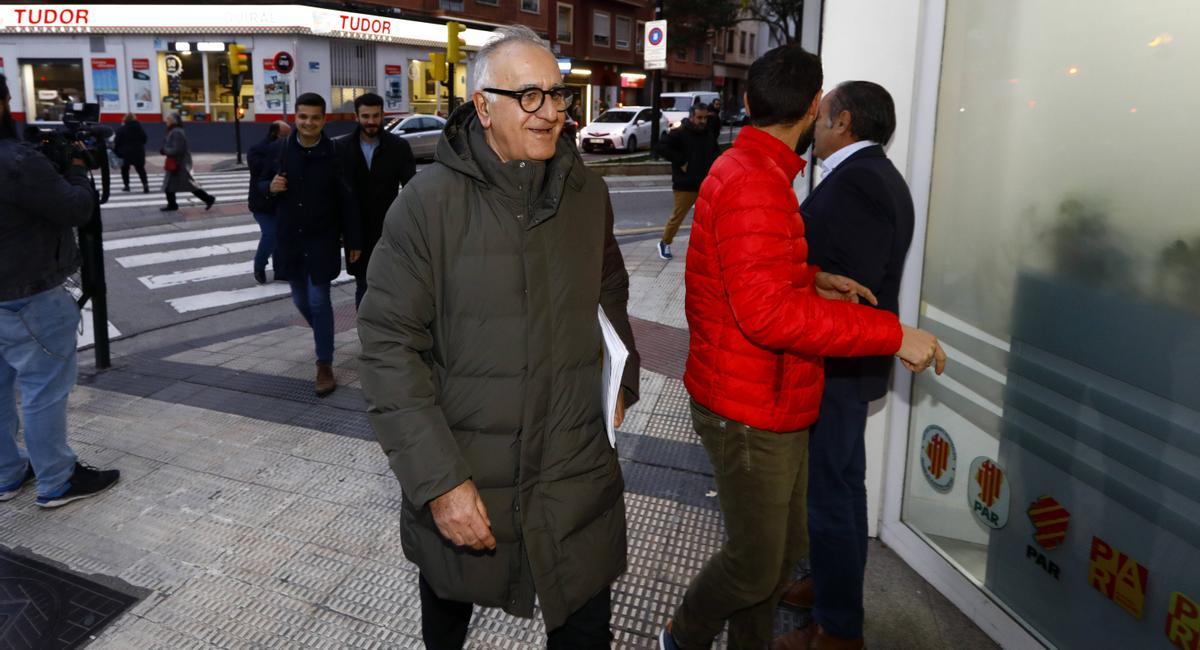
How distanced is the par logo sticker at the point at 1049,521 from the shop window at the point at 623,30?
4501 cm

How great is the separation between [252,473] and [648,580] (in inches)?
85.9

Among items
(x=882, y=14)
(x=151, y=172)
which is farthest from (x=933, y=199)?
(x=151, y=172)

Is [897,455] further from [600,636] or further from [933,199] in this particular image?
[600,636]

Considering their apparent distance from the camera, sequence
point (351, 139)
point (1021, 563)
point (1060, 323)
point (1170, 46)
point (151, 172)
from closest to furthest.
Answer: point (1170, 46) < point (1060, 323) < point (1021, 563) < point (351, 139) < point (151, 172)

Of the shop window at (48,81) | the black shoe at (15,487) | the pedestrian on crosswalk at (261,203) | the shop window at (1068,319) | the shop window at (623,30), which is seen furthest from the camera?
the shop window at (623,30)

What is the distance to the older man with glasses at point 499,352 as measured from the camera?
192 cm

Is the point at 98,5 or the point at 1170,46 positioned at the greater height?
the point at 98,5

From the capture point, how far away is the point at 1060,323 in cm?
256

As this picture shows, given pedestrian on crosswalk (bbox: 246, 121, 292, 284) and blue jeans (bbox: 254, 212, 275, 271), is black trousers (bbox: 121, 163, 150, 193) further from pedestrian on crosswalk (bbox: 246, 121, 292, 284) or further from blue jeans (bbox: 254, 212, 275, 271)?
blue jeans (bbox: 254, 212, 275, 271)

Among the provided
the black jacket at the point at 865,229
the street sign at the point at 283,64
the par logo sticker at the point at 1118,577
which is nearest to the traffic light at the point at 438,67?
the street sign at the point at 283,64

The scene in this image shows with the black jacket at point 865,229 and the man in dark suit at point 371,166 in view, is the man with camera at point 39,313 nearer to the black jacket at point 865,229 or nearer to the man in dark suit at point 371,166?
the man in dark suit at point 371,166

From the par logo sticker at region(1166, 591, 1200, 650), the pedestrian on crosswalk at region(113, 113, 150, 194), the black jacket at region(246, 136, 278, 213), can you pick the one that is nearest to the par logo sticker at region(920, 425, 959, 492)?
the par logo sticker at region(1166, 591, 1200, 650)

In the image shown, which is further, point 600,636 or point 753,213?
point 600,636

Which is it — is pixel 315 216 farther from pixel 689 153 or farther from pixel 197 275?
pixel 689 153
